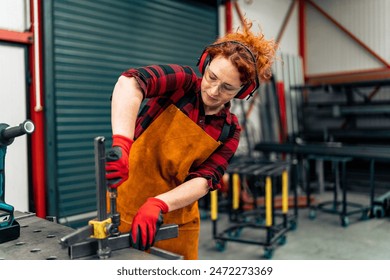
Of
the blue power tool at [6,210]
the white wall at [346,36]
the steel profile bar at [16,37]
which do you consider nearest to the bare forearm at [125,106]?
the blue power tool at [6,210]

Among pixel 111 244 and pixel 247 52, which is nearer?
pixel 111 244

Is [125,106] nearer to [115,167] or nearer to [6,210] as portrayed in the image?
[115,167]

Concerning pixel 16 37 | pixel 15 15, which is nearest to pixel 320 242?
pixel 16 37

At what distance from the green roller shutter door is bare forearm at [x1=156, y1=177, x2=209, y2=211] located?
210cm

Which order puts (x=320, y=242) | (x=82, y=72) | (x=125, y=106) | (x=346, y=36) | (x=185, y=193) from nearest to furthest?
(x=125, y=106)
(x=185, y=193)
(x=82, y=72)
(x=320, y=242)
(x=346, y=36)

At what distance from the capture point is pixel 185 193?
4.27 ft

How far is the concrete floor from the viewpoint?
3111 millimetres

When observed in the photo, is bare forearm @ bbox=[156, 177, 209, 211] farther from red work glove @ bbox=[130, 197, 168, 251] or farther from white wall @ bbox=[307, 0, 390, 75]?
white wall @ bbox=[307, 0, 390, 75]

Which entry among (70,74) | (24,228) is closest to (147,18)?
(70,74)

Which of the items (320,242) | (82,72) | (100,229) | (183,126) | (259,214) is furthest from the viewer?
(259,214)

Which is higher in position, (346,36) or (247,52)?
(346,36)

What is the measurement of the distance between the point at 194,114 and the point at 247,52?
34cm

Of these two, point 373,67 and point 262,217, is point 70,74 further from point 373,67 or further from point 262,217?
point 373,67

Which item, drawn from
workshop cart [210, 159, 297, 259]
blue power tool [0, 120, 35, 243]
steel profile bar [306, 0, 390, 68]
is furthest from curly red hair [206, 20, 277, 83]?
steel profile bar [306, 0, 390, 68]
